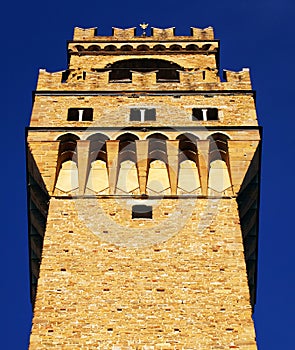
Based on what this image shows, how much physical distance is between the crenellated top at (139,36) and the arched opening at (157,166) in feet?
28.5

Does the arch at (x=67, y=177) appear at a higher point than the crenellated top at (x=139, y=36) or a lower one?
lower

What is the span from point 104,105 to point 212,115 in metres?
2.76

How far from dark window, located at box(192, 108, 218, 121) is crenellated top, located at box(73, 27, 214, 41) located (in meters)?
7.29

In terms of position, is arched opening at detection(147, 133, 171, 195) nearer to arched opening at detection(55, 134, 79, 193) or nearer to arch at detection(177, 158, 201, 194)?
arch at detection(177, 158, 201, 194)

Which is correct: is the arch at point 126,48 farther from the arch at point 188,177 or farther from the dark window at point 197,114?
the arch at point 188,177

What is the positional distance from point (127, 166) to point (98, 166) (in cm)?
69

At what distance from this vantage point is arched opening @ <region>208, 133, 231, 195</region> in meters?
24.9

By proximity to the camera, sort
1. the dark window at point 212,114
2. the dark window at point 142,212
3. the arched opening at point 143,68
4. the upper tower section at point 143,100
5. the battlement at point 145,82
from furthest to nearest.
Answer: the arched opening at point 143,68
the battlement at point 145,82
the dark window at point 212,114
the upper tower section at point 143,100
the dark window at point 142,212

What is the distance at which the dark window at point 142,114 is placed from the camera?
26891mm

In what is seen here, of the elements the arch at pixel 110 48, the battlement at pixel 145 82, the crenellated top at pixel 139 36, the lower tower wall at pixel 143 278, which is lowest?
the lower tower wall at pixel 143 278

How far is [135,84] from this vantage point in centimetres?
2841

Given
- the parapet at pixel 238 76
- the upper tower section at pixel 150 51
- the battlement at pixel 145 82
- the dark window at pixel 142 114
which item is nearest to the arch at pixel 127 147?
the dark window at pixel 142 114

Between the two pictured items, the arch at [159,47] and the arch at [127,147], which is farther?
the arch at [159,47]

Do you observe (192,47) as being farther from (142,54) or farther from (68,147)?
(68,147)
